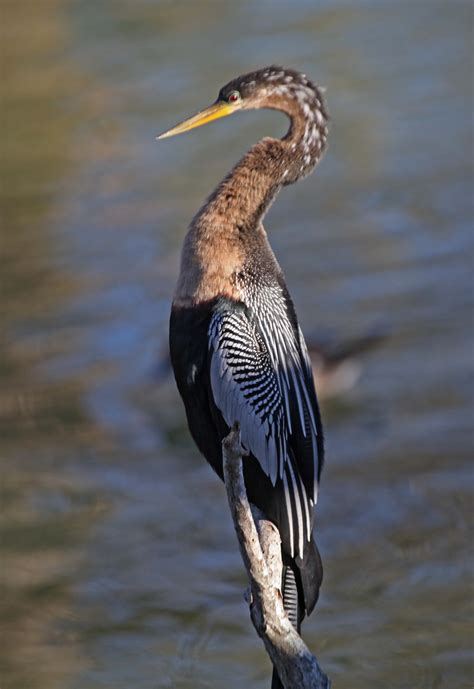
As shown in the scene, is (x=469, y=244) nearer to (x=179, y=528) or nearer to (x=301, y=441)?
(x=179, y=528)

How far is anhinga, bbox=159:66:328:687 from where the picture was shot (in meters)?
4.13

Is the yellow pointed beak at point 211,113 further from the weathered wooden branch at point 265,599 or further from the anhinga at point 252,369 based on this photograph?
the weathered wooden branch at point 265,599

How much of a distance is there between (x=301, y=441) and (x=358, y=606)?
8.97 feet

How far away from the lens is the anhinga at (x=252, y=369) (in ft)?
13.6

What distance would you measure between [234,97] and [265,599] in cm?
173

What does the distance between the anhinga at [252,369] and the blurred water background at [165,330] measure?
7.18 feet

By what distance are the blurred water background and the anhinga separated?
219cm

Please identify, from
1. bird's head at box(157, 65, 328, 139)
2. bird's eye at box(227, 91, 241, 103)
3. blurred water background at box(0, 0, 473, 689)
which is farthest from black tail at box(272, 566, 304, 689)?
blurred water background at box(0, 0, 473, 689)

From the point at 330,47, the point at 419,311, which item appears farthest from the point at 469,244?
the point at 330,47

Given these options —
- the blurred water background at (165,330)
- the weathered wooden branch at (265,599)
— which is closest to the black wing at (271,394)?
the weathered wooden branch at (265,599)

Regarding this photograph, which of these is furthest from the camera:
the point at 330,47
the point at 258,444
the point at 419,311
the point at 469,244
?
the point at 330,47

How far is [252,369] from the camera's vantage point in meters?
4.19

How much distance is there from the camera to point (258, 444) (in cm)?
421

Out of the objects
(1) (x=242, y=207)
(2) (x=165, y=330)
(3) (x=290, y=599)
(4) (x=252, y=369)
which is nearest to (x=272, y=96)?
(1) (x=242, y=207)
